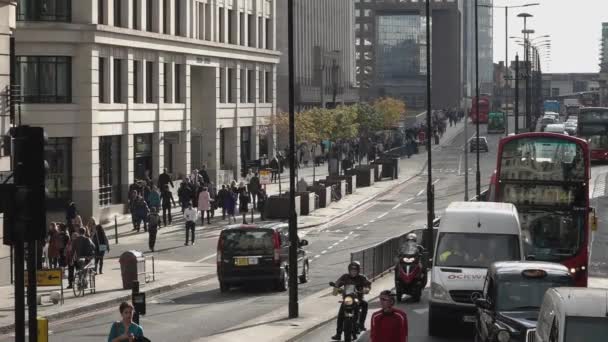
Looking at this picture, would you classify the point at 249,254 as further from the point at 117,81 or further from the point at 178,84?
the point at 178,84

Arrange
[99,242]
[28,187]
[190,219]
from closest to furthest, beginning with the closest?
[28,187]
[99,242]
[190,219]

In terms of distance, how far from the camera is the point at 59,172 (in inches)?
2160

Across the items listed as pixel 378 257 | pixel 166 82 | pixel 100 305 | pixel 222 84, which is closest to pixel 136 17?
pixel 166 82

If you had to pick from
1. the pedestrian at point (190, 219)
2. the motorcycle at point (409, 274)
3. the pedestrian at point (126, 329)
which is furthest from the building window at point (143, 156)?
the pedestrian at point (126, 329)

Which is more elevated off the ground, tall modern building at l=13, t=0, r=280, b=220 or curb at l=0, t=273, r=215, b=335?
tall modern building at l=13, t=0, r=280, b=220

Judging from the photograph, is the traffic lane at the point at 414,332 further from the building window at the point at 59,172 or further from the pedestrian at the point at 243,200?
the pedestrian at the point at 243,200

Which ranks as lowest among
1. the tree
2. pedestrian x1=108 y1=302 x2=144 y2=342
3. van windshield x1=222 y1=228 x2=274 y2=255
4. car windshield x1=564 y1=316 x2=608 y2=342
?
van windshield x1=222 y1=228 x2=274 y2=255

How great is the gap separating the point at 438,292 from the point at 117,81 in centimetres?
3440

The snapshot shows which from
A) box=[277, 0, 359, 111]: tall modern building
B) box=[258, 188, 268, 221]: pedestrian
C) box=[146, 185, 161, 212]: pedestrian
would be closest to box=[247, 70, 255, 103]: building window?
box=[258, 188, 268, 221]: pedestrian

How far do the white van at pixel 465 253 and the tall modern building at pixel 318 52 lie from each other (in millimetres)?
83117

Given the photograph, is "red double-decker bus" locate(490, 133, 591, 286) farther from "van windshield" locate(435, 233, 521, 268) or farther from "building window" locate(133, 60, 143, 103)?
"building window" locate(133, 60, 143, 103)

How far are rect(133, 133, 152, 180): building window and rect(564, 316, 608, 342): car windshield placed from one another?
4595 centimetres

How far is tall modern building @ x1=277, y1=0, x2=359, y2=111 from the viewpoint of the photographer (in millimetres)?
118988

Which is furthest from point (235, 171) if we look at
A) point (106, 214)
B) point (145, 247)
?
point (145, 247)
